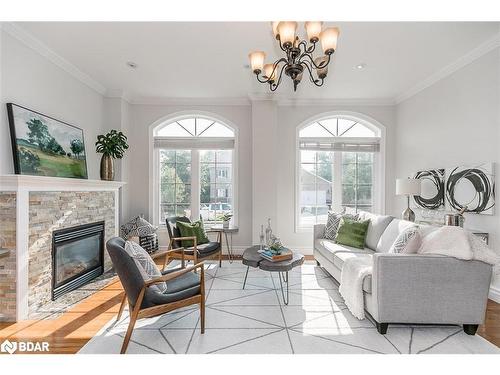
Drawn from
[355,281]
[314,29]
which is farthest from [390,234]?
[314,29]

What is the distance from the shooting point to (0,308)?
8.20 feet

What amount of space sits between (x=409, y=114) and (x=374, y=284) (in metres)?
3.62

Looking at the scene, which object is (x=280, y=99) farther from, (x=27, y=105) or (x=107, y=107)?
(x=27, y=105)

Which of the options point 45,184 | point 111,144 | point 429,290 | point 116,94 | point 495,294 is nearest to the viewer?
point 429,290

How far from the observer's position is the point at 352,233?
3.70m

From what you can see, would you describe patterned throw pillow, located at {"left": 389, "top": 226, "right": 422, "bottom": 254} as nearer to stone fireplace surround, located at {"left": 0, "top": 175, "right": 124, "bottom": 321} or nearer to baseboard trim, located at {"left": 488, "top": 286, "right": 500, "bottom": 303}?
baseboard trim, located at {"left": 488, "top": 286, "right": 500, "bottom": 303}

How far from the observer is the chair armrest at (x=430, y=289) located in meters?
2.22

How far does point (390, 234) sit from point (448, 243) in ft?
3.12

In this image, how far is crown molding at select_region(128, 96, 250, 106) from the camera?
16.4 ft

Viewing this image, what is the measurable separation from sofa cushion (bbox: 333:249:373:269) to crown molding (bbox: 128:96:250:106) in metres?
3.20

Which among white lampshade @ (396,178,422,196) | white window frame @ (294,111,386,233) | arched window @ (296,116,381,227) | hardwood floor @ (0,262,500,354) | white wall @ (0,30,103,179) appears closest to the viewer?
hardwood floor @ (0,262,500,354)

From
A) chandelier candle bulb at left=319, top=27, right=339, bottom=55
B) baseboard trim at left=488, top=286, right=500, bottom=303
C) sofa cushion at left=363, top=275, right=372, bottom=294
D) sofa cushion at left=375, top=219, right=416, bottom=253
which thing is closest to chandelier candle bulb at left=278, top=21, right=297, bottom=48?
chandelier candle bulb at left=319, top=27, right=339, bottom=55

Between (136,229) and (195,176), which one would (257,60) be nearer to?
(195,176)
